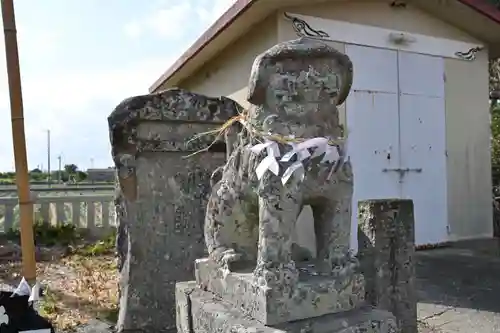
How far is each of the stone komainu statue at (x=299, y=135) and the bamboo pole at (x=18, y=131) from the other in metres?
1.76

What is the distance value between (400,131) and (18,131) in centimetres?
477

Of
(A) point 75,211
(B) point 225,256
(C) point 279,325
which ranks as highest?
(B) point 225,256

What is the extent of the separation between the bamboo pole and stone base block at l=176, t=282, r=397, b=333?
1465mm

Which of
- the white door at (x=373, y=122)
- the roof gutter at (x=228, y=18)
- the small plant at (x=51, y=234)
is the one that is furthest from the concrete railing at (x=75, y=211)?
the white door at (x=373, y=122)

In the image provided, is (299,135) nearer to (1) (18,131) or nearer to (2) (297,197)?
(2) (297,197)

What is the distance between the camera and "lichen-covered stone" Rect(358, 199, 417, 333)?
2.49 meters

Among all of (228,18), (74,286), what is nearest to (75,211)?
(74,286)

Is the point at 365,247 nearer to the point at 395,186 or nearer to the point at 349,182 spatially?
the point at 349,182

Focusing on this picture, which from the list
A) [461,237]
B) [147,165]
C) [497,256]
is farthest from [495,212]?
[147,165]

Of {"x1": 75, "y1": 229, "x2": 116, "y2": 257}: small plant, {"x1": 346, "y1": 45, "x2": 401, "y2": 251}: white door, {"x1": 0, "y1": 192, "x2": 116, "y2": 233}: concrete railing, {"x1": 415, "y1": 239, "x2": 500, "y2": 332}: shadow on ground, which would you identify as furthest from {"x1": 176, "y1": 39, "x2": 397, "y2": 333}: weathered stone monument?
{"x1": 0, "y1": 192, "x2": 116, "y2": 233}: concrete railing

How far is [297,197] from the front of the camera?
6.02ft

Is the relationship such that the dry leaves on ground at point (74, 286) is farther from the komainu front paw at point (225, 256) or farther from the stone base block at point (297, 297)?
the stone base block at point (297, 297)

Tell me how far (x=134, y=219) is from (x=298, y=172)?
81.2 inches

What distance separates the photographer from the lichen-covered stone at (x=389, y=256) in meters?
2.49
